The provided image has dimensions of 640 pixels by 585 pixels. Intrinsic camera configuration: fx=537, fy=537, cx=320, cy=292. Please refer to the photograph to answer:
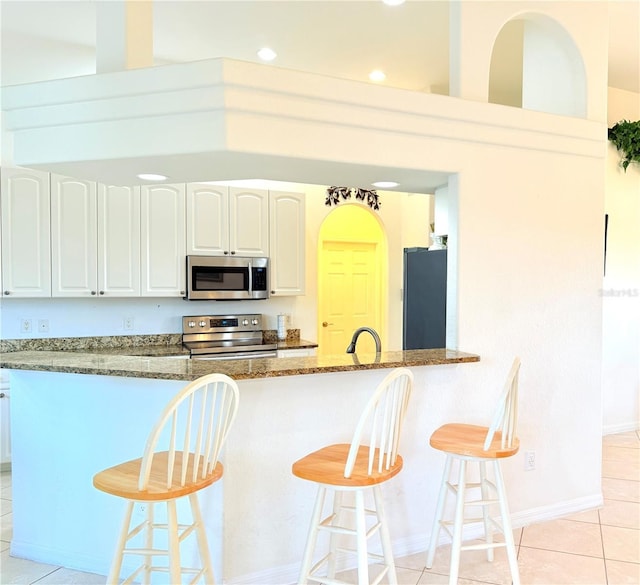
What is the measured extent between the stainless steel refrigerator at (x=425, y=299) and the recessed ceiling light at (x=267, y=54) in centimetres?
183

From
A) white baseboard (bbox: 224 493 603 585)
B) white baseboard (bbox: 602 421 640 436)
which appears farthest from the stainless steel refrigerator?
white baseboard (bbox: 602 421 640 436)

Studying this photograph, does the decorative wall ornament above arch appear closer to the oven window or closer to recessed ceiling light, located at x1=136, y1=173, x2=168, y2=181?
the oven window

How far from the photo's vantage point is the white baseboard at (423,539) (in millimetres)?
2414

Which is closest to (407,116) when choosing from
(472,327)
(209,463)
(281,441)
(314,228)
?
(472,327)

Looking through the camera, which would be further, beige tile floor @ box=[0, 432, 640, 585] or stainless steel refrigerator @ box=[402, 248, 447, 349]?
stainless steel refrigerator @ box=[402, 248, 447, 349]

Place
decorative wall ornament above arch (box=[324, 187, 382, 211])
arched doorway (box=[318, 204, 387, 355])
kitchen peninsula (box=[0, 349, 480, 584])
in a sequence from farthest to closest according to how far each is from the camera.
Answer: arched doorway (box=[318, 204, 387, 355]) < decorative wall ornament above arch (box=[324, 187, 382, 211]) < kitchen peninsula (box=[0, 349, 480, 584])

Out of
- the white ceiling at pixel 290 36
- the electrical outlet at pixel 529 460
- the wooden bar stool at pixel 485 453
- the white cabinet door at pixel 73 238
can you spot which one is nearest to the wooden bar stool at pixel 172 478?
the wooden bar stool at pixel 485 453

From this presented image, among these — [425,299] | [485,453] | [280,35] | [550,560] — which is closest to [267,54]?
[280,35]

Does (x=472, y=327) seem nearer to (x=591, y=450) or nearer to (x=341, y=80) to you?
(x=591, y=450)

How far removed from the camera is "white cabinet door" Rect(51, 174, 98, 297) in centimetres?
412

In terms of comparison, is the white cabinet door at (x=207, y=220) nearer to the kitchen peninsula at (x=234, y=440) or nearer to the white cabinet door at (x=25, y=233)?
the white cabinet door at (x=25, y=233)

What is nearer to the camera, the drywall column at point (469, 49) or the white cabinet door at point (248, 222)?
the drywall column at point (469, 49)

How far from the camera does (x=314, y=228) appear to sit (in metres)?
5.44

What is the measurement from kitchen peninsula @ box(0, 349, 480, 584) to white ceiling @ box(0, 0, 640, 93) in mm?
2178
